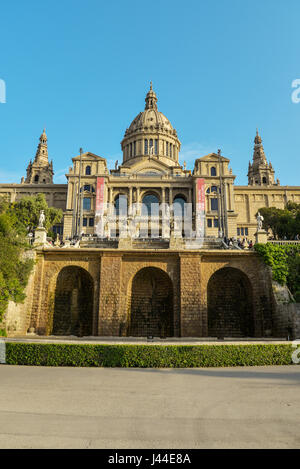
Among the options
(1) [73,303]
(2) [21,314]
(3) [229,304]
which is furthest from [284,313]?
(2) [21,314]

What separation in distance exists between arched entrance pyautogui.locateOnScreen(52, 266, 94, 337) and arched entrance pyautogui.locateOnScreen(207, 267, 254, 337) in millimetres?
8636

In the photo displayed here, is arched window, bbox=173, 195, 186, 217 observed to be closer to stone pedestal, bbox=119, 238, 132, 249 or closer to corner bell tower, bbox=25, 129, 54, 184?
corner bell tower, bbox=25, 129, 54, 184

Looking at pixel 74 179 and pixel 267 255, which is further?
pixel 74 179

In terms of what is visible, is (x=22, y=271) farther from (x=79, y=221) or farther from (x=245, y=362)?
(x=79, y=221)

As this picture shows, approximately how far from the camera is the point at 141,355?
1420cm

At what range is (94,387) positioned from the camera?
32.3 feet

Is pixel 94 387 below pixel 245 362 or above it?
below

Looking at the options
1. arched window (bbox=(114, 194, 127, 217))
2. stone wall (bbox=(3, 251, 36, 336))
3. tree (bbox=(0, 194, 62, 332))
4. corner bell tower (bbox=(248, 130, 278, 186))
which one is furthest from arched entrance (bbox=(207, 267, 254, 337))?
corner bell tower (bbox=(248, 130, 278, 186))

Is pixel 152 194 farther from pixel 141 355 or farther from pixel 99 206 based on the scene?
pixel 141 355

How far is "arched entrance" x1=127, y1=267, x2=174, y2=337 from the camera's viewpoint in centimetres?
2502

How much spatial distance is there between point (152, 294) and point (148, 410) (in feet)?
61.4

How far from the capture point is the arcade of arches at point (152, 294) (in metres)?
23.4
